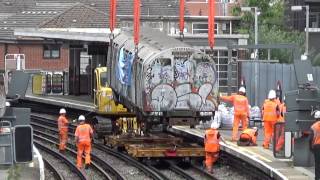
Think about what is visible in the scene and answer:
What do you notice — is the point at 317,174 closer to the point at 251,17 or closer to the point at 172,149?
the point at 172,149

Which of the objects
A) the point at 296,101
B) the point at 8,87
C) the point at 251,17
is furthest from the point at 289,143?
the point at 251,17

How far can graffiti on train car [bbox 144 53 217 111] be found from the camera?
20.9 metres

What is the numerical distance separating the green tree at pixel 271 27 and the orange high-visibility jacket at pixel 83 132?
102ft

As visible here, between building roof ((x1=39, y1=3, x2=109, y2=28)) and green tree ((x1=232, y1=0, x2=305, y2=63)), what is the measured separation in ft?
35.1

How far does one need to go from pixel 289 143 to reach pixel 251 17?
136 feet

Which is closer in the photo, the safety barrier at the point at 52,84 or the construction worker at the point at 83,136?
the construction worker at the point at 83,136

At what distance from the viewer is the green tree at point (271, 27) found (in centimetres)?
5216

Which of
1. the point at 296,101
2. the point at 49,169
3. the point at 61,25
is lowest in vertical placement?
the point at 49,169

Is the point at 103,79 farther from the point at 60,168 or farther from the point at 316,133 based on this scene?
the point at 316,133

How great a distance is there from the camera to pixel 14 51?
59000 mm

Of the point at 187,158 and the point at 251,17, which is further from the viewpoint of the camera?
the point at 251,17

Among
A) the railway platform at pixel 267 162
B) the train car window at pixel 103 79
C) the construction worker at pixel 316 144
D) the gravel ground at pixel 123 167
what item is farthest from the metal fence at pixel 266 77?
the construction worker at pixel 316 144

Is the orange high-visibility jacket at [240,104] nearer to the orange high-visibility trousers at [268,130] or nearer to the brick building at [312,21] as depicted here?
the orange high-visibility trousers at [268,130]

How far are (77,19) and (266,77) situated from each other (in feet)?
102
